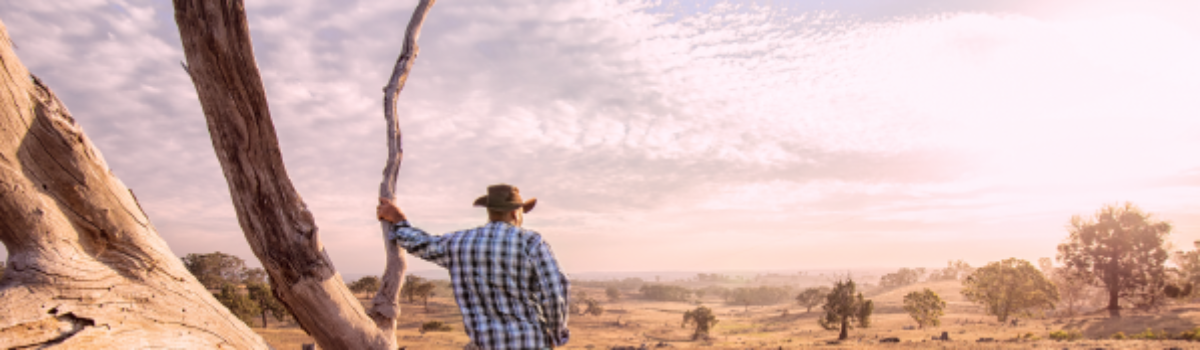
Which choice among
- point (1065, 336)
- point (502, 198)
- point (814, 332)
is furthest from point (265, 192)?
point (814, 332)

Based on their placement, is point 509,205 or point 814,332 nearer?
point 509,205

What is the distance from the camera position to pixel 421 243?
3.81 m

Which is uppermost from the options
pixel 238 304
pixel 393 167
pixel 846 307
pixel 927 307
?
pixel 393 167

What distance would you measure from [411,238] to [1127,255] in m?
68.7

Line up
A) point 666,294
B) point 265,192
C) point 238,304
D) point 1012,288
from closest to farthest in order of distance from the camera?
1. point 265,192
2. point 238,304
3. point 1012,288
4. point 666,294

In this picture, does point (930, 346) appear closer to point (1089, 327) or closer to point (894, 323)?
point (1089, 327)

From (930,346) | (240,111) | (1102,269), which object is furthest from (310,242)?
(1102,269)

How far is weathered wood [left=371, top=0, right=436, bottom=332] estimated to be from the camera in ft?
14.6

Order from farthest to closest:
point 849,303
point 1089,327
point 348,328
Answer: point 849,303
point 1089,327
point 348,328

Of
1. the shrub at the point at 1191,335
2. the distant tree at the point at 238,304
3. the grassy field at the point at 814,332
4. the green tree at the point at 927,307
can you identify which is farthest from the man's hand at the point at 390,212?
the green tree at the point at 927,307

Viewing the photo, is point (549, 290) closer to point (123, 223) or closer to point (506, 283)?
point (506, 283)

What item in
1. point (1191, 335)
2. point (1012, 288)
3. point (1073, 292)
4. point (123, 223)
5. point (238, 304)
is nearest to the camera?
point (123, 223)

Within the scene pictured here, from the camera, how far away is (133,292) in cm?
289

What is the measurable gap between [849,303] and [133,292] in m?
51.8
